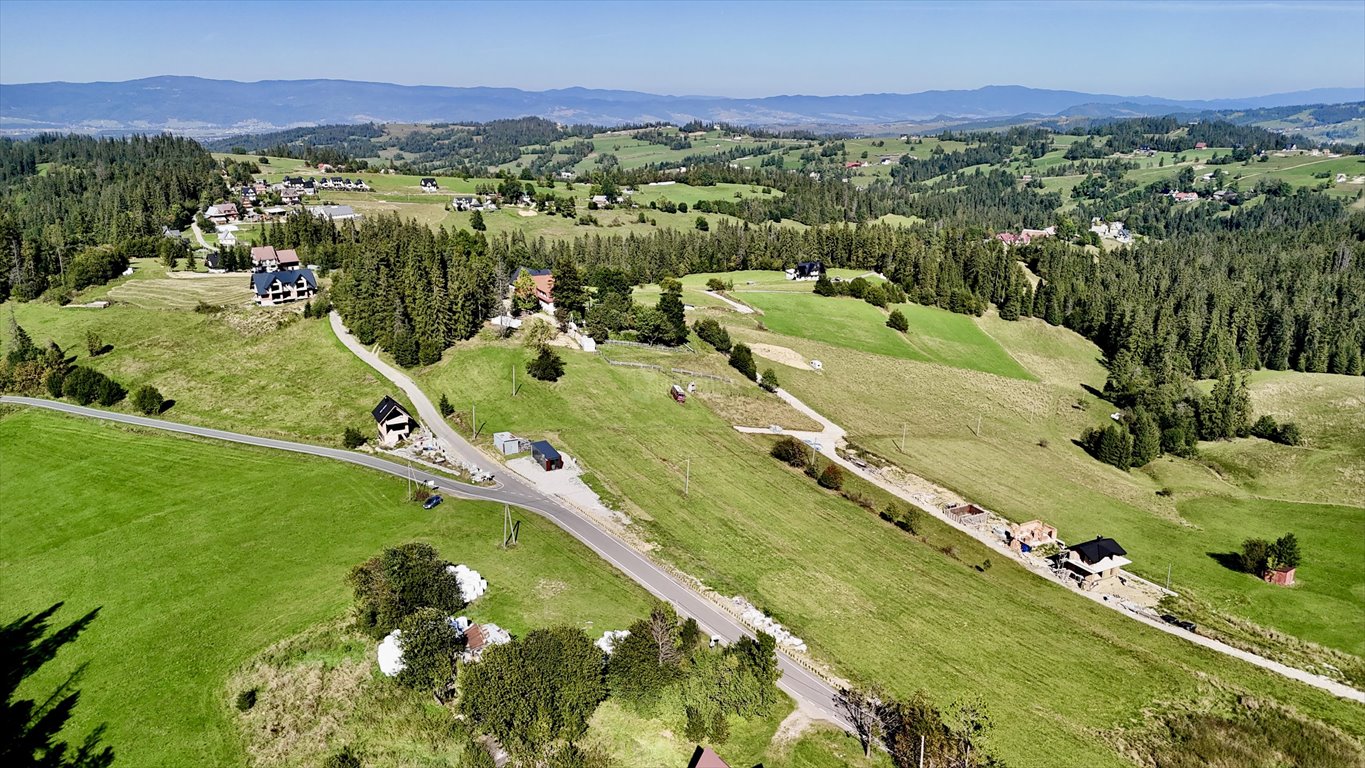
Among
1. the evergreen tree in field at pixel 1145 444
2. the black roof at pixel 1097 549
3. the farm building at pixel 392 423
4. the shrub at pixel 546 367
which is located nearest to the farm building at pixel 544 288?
the shrub at pixel 546 367

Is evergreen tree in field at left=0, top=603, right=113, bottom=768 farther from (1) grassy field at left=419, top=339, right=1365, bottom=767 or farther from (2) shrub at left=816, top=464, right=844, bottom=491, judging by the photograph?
(2) shrub at left=816, top=464, right=844, bottom=491

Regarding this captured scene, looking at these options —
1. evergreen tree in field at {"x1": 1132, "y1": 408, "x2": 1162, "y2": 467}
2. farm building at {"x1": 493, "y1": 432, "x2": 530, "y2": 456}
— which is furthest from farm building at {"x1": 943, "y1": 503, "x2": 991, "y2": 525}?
farm building at {"x1": 493, "y1": 432, "x2": 530, "y2": 456}

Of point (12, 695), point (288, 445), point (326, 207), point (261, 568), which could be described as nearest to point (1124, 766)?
point (261, 568)

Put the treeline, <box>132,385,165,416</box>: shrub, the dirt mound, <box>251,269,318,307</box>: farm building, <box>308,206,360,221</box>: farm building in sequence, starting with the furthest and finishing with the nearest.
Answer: <box>308,206,360,221</box>: farm building → <box>251,269,318,307</box>: farm building → the dirt mound → <box>132,385,165,416</box>: shrub → the treeline

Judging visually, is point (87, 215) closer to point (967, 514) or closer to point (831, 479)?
point (831, 479)

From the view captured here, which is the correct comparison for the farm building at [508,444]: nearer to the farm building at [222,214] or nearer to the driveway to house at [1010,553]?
the driveway to house at [1010,553]

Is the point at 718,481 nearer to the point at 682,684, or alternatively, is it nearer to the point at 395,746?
the point at 682,684
